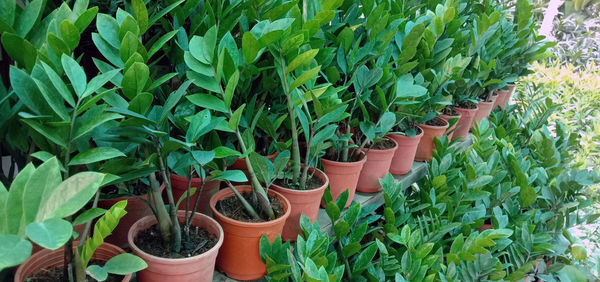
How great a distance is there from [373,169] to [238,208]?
2.05 feet

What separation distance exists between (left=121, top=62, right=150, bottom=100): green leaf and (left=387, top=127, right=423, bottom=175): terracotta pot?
1.18m

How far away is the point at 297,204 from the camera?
1.22 metres

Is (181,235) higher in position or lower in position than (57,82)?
lower

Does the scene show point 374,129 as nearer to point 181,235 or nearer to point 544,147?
point 181,235

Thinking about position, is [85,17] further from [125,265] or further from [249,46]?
[125,265]

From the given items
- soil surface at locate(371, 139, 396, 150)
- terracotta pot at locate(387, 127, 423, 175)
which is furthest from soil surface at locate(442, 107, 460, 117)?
soil surface at locate(371, 139, 396, 150)

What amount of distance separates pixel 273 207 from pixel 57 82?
2.11 ft

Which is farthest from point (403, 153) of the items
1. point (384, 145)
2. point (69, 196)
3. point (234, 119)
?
point (69, 196)

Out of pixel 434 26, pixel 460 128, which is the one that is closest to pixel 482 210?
pixel 434 26

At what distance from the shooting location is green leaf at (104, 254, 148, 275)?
72cm

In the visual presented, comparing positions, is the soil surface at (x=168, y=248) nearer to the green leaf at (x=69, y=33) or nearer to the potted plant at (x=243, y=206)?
the potted plant at (x=243, y=206)

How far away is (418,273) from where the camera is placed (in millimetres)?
1144

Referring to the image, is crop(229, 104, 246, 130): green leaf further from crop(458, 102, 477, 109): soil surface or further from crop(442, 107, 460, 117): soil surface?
crop(458, 102, 477, 109): soil surface

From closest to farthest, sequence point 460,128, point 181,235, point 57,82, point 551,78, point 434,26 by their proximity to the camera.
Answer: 1. point 57,82
2. point 181,235
3. point 434,26
4. point 460,128
5. point 551,78
